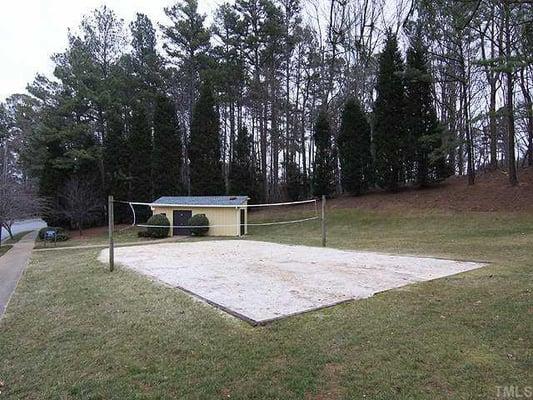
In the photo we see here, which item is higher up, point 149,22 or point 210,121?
point 149,22

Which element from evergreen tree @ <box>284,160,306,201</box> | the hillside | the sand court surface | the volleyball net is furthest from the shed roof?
the sand court surface

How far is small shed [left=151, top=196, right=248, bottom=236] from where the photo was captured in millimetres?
21031

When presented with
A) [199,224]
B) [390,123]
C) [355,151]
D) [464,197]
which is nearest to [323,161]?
[355,151]

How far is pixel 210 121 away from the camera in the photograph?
27219 mm

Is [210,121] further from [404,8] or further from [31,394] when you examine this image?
[31,394]

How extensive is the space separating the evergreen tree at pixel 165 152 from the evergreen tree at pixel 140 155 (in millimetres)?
759

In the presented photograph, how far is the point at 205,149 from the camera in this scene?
26.8m

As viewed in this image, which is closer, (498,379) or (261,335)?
(498,379)

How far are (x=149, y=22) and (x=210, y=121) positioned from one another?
10903mm

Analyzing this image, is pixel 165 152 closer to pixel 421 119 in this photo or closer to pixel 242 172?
pixel 242 172

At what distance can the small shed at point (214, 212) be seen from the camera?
828 inches

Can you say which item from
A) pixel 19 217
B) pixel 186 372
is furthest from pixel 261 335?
pixel 19 217

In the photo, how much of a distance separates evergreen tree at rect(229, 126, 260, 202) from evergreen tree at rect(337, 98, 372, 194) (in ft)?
20.4

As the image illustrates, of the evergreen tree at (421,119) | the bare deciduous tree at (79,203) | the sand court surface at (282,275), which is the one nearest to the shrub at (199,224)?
the bare deciduous tree at (79,203)
